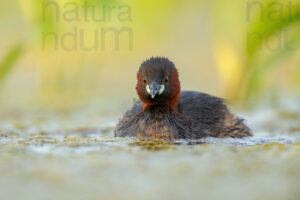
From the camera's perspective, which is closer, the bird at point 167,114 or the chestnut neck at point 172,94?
the bird at point 167,114

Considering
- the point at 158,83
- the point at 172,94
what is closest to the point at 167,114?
the point at 172,94

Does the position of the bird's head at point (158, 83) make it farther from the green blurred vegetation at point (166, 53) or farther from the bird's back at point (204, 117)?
the green blurred vegetation at point (166, 53)

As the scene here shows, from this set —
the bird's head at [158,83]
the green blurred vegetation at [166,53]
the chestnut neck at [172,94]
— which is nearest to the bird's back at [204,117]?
the chestnut neck at [172,94]

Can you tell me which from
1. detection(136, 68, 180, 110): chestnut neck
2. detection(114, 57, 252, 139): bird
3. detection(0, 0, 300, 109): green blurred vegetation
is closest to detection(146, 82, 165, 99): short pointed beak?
detection(114, 57, 252, 139): bird

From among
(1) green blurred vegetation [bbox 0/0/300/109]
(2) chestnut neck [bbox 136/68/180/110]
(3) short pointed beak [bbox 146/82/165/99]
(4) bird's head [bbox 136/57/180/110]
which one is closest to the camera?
(3) short pointed beak [bbox 146/82/165/99]

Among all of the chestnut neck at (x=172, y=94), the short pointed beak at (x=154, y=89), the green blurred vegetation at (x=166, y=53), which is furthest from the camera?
the green blurred vegetation at (x=166, y=53)

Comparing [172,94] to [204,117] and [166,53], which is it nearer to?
[204,117]

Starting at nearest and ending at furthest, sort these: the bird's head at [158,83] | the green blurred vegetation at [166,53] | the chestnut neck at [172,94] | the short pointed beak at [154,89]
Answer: the short pointed beak at [154,89] → the bird's head at [158,83] → the chestnut neck at [172,94] → the green blurred vegetation at [166,53]

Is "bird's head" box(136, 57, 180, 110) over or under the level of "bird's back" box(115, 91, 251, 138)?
over

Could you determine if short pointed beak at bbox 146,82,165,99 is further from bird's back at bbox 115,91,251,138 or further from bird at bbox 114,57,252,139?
bird's back at bbox 115,91,251,138
